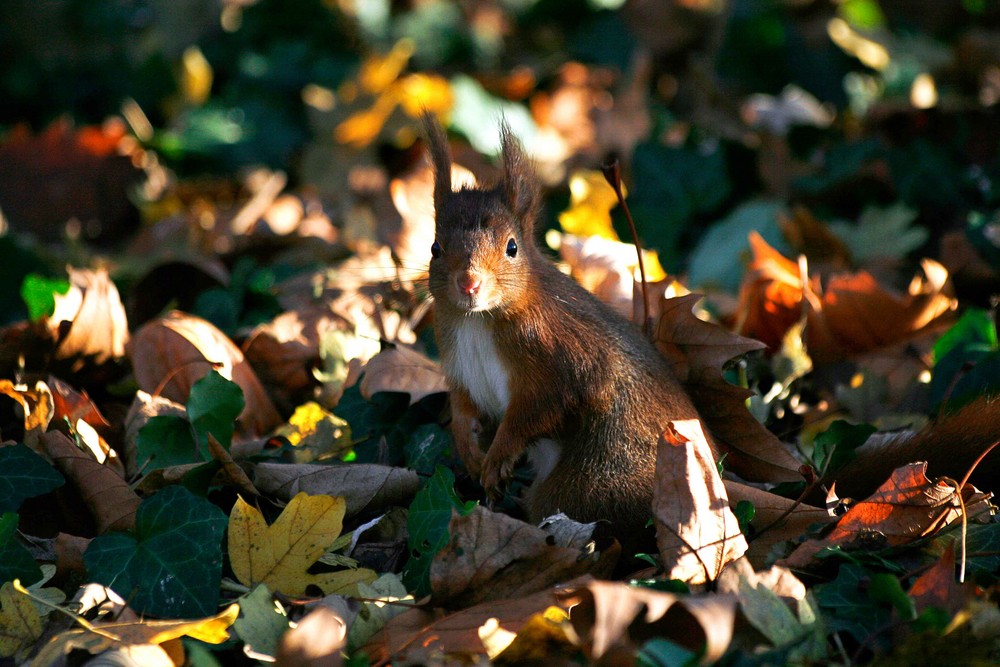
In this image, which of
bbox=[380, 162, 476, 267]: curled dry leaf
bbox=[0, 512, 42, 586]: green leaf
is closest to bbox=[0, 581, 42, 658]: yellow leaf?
bbox=[0, 512, 42, 586]: green leaf

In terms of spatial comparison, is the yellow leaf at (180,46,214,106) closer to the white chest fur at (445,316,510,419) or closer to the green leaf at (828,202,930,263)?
the green leaf at (828,202,930,263)

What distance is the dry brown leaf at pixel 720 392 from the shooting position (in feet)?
8.13

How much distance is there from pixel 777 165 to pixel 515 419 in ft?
8.23

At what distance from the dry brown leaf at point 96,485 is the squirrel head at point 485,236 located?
85 cm

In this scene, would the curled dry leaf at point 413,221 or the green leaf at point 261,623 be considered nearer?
the green leaf at point 261,623

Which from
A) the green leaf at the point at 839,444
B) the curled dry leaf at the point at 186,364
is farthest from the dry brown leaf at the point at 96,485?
the green leaf at the point at 839,444

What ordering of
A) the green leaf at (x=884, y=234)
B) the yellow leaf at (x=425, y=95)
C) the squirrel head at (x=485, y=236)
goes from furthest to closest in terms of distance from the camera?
the yellow leaf at (x=425, y=95), the green leaf at (x=884, y=234), the squirrel head at (x=485, y=236)

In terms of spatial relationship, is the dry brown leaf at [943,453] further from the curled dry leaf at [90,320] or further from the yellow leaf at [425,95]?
the yellow leaf at [425,95]

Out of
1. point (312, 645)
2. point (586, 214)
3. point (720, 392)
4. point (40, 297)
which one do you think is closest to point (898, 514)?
point (720, 392)

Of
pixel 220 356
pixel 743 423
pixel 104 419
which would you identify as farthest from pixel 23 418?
pixel 743 423

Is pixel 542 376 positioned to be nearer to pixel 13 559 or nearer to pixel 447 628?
pixel 447 628

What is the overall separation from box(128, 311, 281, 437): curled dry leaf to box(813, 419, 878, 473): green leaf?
4.80ft

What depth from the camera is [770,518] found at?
7.24 ft

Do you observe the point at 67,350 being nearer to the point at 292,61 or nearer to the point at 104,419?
the point at 104,419
